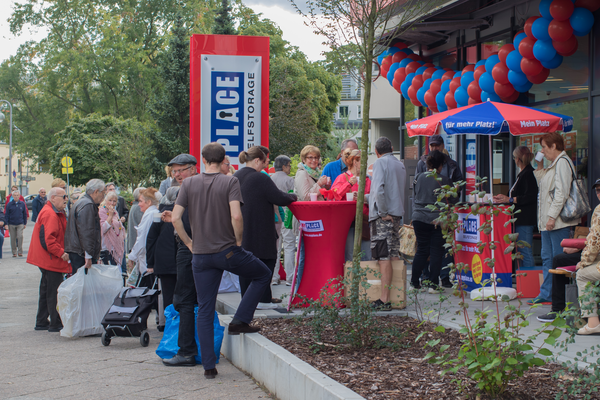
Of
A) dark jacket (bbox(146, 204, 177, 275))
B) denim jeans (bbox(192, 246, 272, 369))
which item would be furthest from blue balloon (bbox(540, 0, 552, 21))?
dark jacket (bbox(146, 204, 177, 275))

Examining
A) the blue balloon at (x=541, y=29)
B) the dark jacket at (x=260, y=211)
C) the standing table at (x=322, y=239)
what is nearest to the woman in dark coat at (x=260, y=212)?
the dark jacket at (x=260, y=211)

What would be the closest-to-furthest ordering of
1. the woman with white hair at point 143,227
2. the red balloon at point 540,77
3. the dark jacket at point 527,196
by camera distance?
the woman with white hair at point 143,227 → the dark jacket at point 527,196 → the red balloon at point 540,77

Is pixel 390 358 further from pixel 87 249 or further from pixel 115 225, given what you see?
pixel 115 225

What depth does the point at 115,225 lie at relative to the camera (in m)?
9.61

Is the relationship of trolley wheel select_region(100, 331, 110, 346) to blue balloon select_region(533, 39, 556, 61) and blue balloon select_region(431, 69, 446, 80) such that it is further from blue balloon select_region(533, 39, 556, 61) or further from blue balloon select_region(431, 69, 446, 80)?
blue balloon select_region(431, 69, 446, 80)

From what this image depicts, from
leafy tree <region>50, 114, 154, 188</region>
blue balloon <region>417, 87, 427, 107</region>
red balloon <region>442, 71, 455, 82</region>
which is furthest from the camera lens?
leafy tree <region>50, 114, 154, 188</region>

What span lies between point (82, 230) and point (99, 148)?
32950 millimetres

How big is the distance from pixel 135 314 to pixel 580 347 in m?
4.39

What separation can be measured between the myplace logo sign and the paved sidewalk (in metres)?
1.74

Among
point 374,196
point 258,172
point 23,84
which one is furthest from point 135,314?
point 23,84

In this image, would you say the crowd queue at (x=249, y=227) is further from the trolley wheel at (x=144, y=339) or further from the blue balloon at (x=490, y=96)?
the blue balloon at (x=490, y=96)

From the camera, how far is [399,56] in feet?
41.9

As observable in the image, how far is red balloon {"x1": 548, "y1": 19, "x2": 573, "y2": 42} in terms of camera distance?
8.14 m

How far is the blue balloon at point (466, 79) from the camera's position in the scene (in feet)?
33.1
